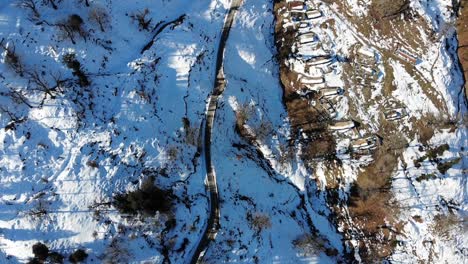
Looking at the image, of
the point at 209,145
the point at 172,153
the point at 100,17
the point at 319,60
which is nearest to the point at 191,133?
the point at 209,145

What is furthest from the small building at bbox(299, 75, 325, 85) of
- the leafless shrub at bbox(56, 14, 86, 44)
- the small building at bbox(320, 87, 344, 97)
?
the leafless shrub at bbox(56, 14, 86, 44)

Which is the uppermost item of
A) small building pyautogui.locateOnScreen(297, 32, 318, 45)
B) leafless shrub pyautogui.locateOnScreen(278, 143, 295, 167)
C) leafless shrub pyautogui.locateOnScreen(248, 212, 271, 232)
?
small building pyautogui.locateOnScreen(297, 32, 318, 45)

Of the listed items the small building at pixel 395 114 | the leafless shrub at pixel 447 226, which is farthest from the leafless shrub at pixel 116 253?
the leafless shrub at pixel 447 226

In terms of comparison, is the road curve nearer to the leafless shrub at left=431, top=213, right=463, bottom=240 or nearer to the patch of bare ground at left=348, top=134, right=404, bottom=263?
the patch of bare ground at left=348, top=134, right=404, bottom=263

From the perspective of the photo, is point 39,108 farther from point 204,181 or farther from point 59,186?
point 204,181

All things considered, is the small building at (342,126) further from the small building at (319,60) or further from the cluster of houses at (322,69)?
the small building at (319,60)

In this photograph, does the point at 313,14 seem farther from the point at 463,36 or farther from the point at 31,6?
the point at 31,6

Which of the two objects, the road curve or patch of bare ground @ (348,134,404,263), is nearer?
the road curve
